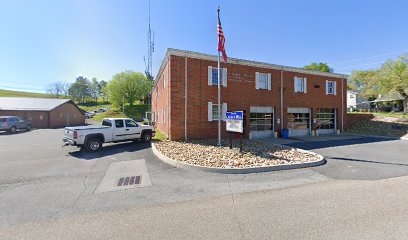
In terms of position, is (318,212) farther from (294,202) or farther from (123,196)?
(123,196)

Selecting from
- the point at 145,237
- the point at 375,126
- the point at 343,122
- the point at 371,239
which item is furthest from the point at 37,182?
the point at 375,126

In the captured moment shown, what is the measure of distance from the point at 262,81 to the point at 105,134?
12558mm

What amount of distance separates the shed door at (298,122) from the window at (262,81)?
Result: 346 cm

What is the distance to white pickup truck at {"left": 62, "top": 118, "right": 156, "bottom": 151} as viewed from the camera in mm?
10359

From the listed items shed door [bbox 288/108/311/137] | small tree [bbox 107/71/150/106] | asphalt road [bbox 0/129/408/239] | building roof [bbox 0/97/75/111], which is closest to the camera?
asphalt road [bbox 0/129/408/239]

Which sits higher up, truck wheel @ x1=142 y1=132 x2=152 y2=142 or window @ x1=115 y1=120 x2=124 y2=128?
window @ x1=115 y1=120 x2=124 y2=128

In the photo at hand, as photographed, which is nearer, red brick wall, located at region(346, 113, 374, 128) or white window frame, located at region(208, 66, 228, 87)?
white window frame, located at region(208, 66, 228, 87)

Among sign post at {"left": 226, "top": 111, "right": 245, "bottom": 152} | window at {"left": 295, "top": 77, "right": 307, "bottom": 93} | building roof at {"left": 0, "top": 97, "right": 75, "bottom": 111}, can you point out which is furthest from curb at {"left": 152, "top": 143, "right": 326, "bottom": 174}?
building roof at {"left": 0, "top": 97, "right": 75, "bottom": 111}

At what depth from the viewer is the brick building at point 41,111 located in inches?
1178

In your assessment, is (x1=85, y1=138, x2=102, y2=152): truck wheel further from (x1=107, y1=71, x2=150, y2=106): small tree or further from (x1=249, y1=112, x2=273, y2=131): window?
(x1=107, y1=71, x2=150, y2=106): small tree

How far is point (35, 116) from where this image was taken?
3041cm

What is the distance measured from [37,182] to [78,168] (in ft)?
5.05

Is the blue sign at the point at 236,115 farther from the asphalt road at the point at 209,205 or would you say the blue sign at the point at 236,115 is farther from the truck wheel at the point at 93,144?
the truck wheel at the point at 93,144

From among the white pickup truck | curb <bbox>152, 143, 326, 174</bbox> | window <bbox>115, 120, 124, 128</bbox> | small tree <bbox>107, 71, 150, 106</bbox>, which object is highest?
small tree <bbox>107, 71, 150, 106</bbox>
